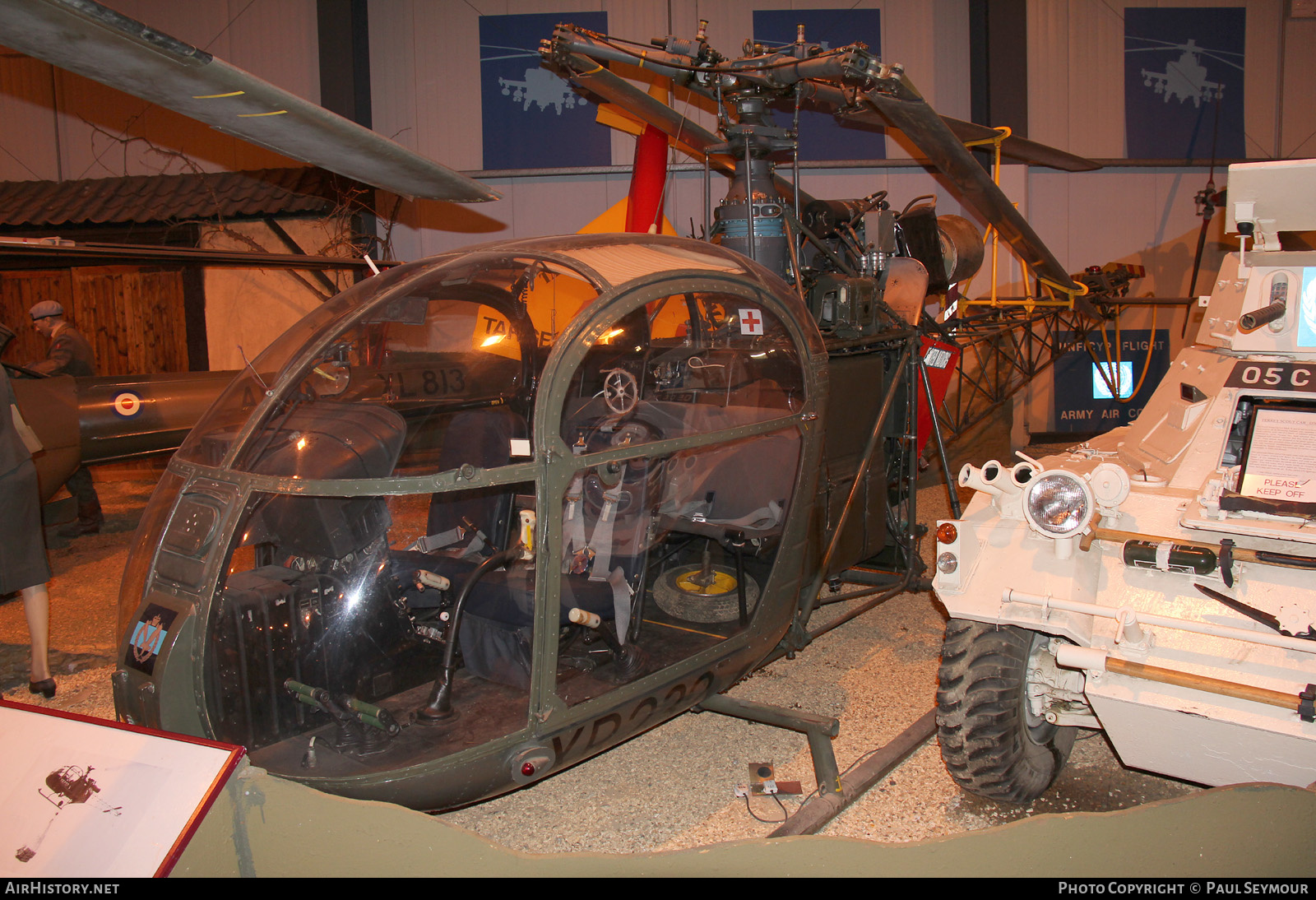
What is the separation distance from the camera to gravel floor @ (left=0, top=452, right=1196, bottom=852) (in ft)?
10.1

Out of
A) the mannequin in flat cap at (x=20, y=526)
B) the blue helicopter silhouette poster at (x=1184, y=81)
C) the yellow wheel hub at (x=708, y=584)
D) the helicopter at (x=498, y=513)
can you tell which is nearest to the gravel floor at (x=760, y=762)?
the helicopter at (x=498, y=513)

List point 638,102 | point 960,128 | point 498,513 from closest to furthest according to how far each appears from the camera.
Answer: point 498,513
point 638,102
point 960,128

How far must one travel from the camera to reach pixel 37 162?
11070mm

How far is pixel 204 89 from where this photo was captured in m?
2.64

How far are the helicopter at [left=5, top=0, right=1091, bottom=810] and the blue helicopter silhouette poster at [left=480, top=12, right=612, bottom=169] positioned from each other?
6.32 m

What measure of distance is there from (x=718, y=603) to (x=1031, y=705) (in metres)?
1.19

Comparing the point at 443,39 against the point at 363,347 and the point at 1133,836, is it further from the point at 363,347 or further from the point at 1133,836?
the point at 1133,836

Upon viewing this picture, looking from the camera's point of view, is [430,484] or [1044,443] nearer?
[430,484]

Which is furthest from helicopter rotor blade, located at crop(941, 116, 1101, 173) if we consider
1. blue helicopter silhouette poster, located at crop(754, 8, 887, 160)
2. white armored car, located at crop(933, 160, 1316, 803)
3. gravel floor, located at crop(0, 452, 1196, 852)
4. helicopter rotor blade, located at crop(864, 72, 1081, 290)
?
gravel floor, located at crop(0, 452, 1196, 852)

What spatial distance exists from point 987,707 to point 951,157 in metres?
2.97

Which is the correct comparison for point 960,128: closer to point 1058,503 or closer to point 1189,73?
point 1058,503

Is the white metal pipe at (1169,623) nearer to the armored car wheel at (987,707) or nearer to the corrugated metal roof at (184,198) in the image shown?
the armored car wheel at (987,707)

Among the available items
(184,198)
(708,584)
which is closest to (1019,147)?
(708,584)

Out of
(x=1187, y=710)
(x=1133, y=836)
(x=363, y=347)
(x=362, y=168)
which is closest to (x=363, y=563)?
(x=363, y=347)
